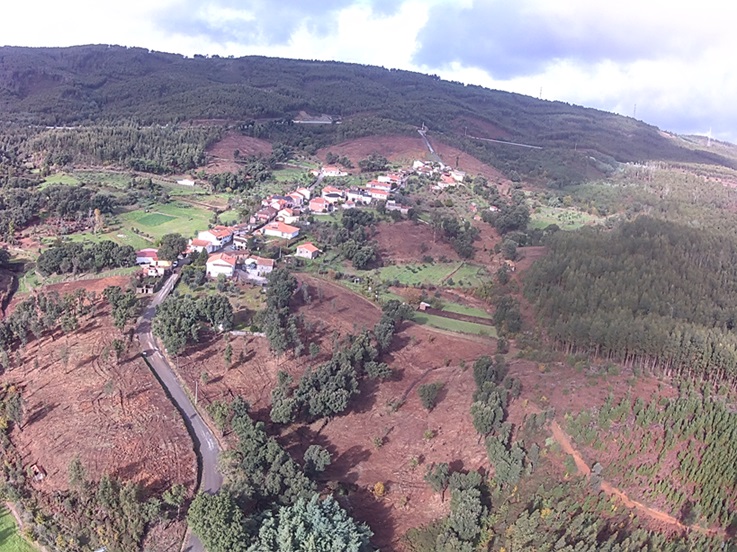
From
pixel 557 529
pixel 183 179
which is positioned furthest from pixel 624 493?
pixel 183 179

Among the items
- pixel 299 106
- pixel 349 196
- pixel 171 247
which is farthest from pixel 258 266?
pixel 299 106

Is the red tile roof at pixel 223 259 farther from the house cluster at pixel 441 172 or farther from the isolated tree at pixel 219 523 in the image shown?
the house cluster at pixel 441 172

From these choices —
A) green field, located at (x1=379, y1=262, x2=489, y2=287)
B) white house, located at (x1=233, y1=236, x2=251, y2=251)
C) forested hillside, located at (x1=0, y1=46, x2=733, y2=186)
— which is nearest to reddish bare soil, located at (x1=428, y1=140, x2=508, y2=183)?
forested hillside, located at (x1=0, y1=46, x2=733, y2=186)

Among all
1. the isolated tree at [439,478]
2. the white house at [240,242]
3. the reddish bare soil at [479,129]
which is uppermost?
the reddish bare soil at [479,129]

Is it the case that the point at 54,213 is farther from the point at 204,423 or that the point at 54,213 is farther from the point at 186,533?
the point at 186,533

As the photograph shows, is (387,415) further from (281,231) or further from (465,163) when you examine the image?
(465,163)

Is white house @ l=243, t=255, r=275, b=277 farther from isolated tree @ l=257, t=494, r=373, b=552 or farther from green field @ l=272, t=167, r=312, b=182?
green field @ l=272, t=167, r=312, b=182

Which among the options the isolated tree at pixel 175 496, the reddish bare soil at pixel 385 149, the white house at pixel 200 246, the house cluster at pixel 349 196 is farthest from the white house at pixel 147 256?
the reddish bare soil at pixel 385 149
